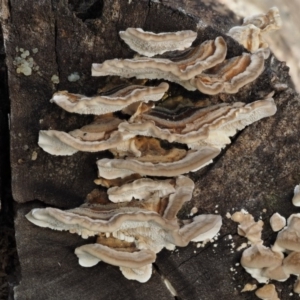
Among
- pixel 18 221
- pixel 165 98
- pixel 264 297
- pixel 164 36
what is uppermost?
pixel 164 36

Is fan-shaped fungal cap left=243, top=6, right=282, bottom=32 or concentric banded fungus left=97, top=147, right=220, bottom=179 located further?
fan-shaped fungal cap left=243, top=6, right=282, bottom=32

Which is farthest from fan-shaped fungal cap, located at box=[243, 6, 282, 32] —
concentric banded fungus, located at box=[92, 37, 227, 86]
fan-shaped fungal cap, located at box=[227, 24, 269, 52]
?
concentric banded fungus, located at box=[92, 37, 227, 86]

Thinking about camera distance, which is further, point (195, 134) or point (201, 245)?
point (201, 245)

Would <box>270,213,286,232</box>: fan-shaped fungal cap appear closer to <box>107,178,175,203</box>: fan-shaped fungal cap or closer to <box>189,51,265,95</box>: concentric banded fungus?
<box>107,178,175,203</box>: fan-shaped fungal cap

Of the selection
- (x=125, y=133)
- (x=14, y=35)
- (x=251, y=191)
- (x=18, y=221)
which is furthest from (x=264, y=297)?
(x=14, y=35)

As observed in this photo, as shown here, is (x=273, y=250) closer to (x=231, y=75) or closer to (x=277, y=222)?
(x=277, y=222)

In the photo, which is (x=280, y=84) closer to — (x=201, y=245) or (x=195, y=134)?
(x=195, y=134)

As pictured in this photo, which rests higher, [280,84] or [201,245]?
[280,84]
